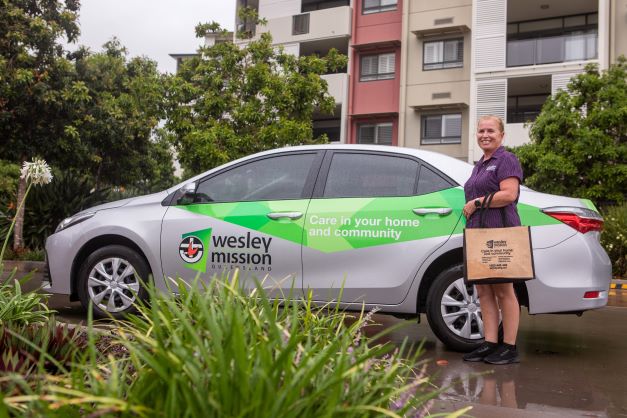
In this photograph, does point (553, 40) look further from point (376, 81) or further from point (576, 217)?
point (576, 217)

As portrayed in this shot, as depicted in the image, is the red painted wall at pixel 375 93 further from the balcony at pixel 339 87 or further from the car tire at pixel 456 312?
the car tire at pixel 456 312

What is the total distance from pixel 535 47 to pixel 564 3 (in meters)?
2.01

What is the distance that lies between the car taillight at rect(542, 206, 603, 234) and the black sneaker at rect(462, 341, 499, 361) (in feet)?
3.62

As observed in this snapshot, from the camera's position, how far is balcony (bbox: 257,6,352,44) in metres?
27.4

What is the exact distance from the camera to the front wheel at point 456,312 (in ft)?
17.3

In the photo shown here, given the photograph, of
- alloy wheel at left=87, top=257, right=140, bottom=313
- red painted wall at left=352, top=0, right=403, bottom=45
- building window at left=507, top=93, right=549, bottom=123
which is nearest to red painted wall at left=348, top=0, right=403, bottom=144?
red painted wall at left=352, top=0, right=403, bottom=45

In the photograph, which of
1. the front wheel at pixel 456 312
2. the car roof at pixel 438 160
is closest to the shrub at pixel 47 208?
the car roof at pixel 438 160

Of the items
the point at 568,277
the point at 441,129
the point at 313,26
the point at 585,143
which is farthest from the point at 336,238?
the point at 313,26

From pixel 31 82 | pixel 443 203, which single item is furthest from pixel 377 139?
pixel 443 203

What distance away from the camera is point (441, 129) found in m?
25.5

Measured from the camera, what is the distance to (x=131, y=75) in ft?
87.8

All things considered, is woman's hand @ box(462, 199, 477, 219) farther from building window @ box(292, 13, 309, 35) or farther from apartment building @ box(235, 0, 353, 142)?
building window @ box(292, 13, 309, 35)

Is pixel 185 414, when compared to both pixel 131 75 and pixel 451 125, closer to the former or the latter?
pixel 451 125

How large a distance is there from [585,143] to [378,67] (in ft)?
41.7
